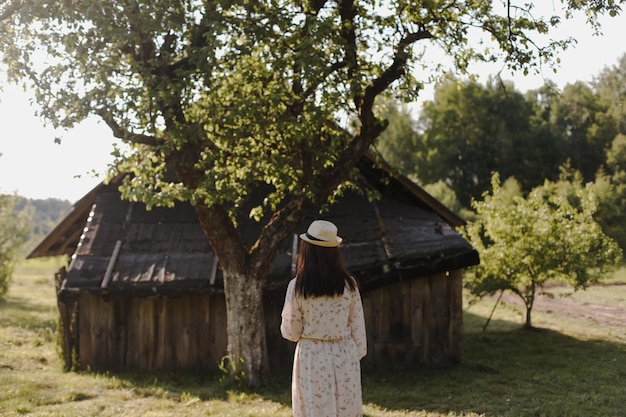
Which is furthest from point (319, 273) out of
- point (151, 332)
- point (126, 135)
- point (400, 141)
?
point (400, 141)

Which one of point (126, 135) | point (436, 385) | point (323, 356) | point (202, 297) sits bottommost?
point (436, 385)

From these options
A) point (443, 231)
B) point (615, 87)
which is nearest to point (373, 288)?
point (443, 231)

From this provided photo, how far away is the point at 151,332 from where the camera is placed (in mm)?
12633

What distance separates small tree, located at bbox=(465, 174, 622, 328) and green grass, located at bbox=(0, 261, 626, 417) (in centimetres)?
78

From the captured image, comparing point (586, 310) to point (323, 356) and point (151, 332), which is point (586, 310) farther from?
point (323, 356)

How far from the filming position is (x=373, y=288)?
1198cm

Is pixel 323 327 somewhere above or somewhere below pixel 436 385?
above

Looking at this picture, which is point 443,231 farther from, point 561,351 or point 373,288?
point 561,351

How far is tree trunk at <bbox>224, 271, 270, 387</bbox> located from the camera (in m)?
10.3

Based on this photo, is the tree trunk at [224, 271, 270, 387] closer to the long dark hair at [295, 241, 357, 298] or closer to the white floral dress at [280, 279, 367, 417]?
the white floral dress at [280, 279, 367, 417]

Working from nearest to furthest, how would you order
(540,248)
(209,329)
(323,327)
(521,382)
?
(323,327) < (521,382) < (209,329) < (540,248)

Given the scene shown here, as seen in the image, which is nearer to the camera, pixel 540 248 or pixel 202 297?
pixel 202 297

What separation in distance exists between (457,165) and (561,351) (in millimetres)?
36480

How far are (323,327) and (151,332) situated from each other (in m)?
8.09
